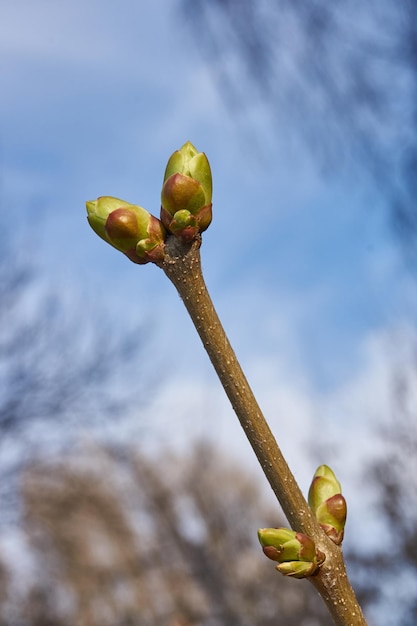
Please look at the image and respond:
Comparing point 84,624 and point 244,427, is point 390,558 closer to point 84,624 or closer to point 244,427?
point 84,624

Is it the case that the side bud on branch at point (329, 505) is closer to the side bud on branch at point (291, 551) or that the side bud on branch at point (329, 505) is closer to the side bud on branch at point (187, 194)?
the side bud on branch at point (291, 551)

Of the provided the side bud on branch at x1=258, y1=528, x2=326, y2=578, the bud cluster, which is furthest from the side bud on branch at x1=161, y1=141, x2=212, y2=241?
the side bud on branch at x1=258, y1=528, x2=326, y2=578

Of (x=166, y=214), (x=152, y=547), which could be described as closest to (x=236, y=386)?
(x=166, y=214)

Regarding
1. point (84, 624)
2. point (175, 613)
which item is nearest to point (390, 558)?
point (175, 613)

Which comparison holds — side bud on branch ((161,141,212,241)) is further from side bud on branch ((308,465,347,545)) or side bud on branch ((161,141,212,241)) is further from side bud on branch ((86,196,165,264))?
side bud on branch ((308,465,347,545))

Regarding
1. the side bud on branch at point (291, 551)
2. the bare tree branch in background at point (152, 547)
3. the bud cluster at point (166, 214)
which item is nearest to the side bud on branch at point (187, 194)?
the bud cluster at point (166, 214)

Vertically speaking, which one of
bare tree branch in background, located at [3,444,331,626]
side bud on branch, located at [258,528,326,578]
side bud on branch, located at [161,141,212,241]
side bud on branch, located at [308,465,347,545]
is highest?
bare tree branch in background, located at [3,444,331,626]

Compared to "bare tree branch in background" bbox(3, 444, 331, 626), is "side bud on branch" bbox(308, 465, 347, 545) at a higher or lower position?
lower
